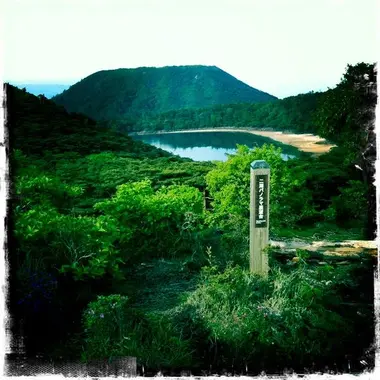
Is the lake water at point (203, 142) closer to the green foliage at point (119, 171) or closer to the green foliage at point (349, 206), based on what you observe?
the green foliage at point (119, 171)

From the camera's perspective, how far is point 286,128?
9617 mm

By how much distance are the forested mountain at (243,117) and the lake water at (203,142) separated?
151 millimetres

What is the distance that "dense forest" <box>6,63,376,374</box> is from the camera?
4.53 meters

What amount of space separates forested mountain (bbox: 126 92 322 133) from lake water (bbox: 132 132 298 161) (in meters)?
0.15

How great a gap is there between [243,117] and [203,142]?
0.95m

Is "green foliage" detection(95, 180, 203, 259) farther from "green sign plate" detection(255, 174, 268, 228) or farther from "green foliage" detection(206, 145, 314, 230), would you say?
"green sign plate" detection(255, 174, 268, 228)

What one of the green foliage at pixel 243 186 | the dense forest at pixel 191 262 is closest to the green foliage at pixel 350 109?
the dense forest at pixel 191 262

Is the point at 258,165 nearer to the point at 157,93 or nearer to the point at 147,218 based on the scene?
the point at 147,218

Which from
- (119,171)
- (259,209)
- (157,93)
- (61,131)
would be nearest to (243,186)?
(259,209)

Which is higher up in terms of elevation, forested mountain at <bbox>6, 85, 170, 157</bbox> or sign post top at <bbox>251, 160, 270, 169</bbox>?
forested mountain at <bbox>6, 85, 170, 157</bbox>

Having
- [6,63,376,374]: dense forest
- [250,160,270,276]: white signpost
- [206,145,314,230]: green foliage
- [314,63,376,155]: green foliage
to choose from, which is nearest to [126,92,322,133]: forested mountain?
[6,63,376,374]: dense forest

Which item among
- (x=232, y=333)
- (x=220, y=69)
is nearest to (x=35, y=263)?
(x=232, y=333)

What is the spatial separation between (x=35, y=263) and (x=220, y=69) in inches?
169

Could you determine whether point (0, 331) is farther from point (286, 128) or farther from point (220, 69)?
point (286, 128)
